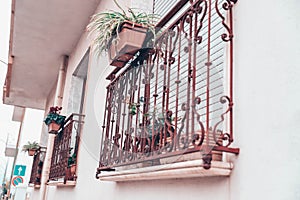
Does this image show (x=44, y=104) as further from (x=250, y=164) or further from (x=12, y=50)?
(x=250, y=164)

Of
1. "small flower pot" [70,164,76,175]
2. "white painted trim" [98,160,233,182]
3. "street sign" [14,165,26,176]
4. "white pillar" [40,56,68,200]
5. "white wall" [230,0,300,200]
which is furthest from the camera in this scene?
"street sign" [14,165,26,176]

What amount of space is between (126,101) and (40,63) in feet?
13.4

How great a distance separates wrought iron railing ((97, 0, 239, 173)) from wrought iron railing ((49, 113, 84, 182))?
1261 mm

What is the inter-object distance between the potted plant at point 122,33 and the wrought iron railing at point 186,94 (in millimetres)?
69

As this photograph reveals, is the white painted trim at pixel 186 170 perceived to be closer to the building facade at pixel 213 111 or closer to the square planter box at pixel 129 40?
the building facade at pixel 213 111

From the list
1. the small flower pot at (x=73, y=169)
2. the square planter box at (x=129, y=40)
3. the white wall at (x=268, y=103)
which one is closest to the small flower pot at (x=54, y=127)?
the small flower pot at (x=73, y=169)

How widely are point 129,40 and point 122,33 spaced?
0.28 feet

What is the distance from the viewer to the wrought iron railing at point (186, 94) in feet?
3.67

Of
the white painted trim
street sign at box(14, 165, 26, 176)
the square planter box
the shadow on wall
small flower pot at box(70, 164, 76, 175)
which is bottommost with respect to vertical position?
the shadow on wall

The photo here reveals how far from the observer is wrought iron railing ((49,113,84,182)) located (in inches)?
129

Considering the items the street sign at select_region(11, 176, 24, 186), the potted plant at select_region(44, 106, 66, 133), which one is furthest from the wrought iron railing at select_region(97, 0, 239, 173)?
the street sign at select_region(11, 176, 24, 186)

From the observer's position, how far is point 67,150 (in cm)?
336

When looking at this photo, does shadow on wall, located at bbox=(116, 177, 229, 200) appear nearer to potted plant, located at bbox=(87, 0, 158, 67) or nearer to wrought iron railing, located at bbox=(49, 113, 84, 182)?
potted plant, located at bbox=(87, 0, 158, 67)

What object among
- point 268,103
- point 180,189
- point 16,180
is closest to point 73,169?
point 180,189
